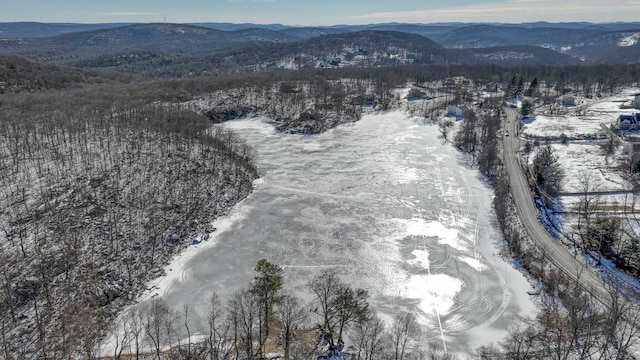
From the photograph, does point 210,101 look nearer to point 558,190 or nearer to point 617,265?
point 558,190

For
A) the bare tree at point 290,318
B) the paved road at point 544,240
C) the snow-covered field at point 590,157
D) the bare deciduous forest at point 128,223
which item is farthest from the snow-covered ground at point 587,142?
the bare tree at point 290,318

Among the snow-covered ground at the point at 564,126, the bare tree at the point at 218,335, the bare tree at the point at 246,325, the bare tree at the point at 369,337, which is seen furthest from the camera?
the snow-covered ground at the point at 564,126

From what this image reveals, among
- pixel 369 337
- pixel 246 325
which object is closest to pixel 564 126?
pixel 369 337

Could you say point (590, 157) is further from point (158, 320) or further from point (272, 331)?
point (158, 320)

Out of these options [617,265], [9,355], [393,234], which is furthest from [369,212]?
[9,355]

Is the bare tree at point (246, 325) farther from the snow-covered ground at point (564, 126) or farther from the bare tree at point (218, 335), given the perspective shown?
the snow-covered ground at point (564, 126)

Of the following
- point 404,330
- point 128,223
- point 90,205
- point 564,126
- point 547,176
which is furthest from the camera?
point 564,126
